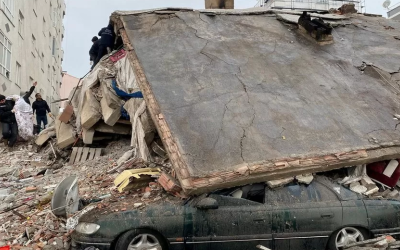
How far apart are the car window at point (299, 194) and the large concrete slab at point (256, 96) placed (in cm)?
40

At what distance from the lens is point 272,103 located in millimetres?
6953

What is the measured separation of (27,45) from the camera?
61.1 feet

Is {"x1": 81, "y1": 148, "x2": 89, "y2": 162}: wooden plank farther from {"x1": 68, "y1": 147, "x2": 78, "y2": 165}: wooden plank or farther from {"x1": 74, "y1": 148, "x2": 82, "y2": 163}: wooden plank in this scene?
{"x1": 68, "y1": 147, "x2": 78, "y2": 165}: wooden plank

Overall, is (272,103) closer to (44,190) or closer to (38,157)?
(44,190)

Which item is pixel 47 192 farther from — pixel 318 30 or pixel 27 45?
pixel 27 45

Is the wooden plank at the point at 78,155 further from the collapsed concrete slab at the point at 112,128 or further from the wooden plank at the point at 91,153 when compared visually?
the collapsed concrete slab at the point at 112,128

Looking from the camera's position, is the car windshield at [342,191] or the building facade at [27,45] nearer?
the car windshield at [342,191]

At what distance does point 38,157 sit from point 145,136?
480cm

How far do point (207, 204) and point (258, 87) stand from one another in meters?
3.74

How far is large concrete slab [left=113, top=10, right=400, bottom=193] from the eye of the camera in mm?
5582

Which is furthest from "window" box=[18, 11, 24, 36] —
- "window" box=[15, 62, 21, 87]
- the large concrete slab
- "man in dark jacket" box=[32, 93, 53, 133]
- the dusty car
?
the dusty car

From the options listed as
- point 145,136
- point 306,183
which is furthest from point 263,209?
point 145,136

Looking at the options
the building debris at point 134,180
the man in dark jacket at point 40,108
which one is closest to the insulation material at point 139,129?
the building debris at point 134,180

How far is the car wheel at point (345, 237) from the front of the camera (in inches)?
181
